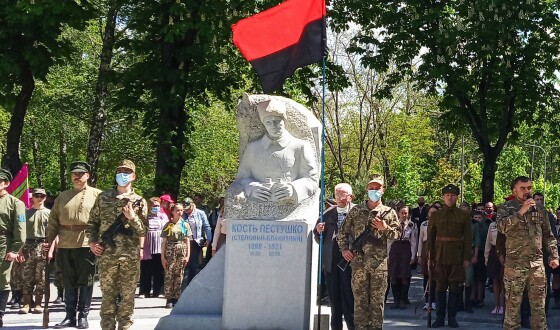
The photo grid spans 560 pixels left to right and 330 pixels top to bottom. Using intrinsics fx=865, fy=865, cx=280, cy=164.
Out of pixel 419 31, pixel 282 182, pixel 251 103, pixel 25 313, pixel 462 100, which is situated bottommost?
pixel 25 313

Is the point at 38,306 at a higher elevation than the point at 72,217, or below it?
below

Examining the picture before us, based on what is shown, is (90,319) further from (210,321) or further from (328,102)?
(328,102)

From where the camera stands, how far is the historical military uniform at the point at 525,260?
10.5 metres

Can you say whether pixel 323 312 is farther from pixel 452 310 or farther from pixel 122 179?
pixel 122 179

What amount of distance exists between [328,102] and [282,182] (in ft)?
114

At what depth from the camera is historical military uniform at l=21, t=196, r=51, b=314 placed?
14.1 m

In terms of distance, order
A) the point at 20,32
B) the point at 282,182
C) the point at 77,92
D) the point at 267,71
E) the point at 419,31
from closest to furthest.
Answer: the point at 282,182 → the point at 267,71 → the point at 20,32 → the point at 419,31 → the point at 77,92

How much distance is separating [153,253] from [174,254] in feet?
4.73

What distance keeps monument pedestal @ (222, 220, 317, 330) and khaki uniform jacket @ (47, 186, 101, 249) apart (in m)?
2.62

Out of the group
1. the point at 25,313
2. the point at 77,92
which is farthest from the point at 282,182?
the point at 77,92

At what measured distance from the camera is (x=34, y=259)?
1430 centimetres

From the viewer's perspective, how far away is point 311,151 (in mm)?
10852

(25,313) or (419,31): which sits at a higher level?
(419,31)

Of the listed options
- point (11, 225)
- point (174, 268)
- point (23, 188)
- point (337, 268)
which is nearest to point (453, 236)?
point (337, 268)
